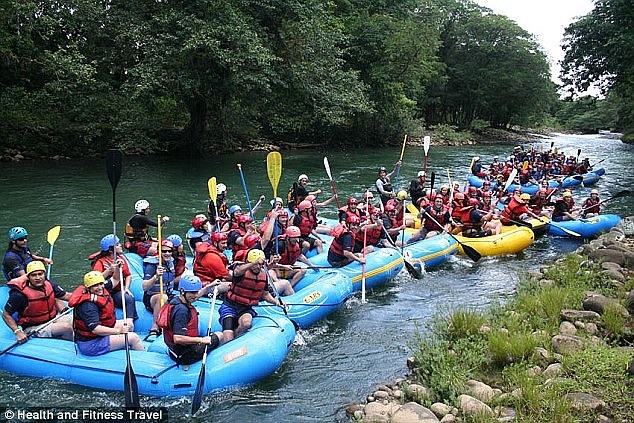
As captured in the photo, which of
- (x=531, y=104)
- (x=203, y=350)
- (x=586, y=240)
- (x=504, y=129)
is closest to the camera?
(x=203, y=350)

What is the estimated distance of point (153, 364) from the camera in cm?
470

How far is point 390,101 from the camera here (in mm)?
28484

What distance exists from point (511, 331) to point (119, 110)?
16610mm

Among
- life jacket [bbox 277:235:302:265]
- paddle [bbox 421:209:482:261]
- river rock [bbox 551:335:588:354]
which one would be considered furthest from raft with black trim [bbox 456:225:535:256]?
river rock [bbox 551:335:588:354]

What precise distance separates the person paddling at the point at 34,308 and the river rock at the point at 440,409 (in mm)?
3496

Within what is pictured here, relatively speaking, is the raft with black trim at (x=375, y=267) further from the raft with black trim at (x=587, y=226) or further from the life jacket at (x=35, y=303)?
the raft with black trim at (x=587, y=226)

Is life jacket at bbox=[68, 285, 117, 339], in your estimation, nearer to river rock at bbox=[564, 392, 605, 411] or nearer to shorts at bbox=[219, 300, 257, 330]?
shorts at bbox=[219, 300, 257, 330]

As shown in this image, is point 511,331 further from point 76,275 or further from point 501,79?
point 501,79

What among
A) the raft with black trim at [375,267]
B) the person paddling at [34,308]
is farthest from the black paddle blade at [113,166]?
the raft with black trim at [375,267]

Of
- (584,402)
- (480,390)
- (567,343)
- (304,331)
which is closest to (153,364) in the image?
(304,331)

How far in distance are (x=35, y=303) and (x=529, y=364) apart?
178 inches

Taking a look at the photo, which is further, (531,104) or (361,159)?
(531,104)

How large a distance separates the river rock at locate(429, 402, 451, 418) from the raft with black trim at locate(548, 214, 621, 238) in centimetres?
782

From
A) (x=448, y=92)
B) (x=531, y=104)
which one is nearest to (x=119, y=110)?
(x=448, y=92)
